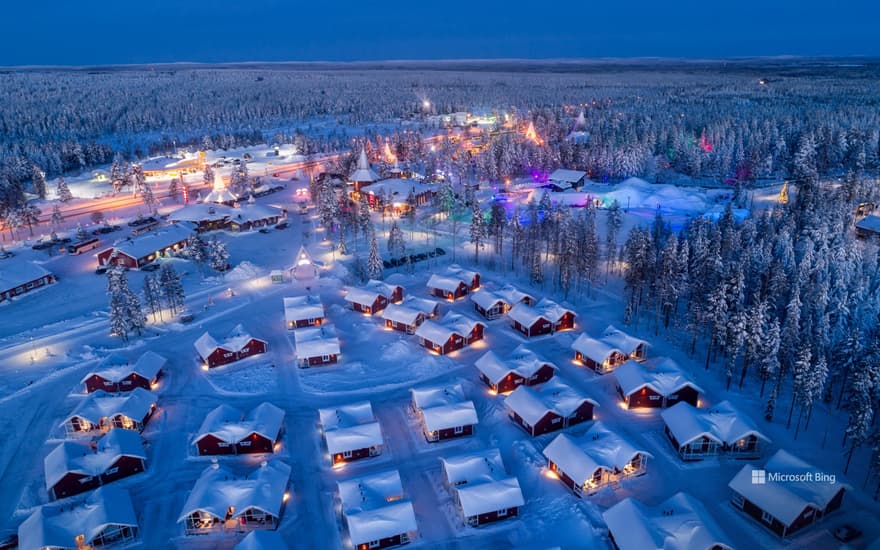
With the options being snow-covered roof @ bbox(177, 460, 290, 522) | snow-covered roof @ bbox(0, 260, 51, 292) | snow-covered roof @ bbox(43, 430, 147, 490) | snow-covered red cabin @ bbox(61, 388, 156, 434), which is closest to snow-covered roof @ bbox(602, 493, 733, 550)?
snow-covered roof @ bbox(177, 460, 290, 522)

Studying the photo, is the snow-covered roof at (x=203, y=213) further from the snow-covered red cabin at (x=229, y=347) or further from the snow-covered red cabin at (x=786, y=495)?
the snow-covered red cabin at (x=786, y=495)

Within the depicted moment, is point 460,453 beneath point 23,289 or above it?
beneath

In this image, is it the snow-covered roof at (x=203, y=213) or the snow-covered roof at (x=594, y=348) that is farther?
the snow-covered roof at (x=203, y=213)

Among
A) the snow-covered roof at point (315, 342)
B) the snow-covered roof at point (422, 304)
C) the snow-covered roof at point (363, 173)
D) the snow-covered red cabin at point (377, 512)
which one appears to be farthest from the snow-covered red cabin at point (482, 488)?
the snow-covered roof at point (363, 173)

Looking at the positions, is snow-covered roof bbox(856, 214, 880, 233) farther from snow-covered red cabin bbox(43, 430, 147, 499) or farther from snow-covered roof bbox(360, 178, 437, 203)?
snow-covered red cabin bbox(43, 430, 147, 499)

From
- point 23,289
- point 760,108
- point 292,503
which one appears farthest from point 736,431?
point 760,108

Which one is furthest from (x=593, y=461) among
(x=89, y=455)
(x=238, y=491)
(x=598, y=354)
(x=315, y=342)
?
(x=89, y=455)

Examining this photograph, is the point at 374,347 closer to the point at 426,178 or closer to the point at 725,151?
the point at 426,178
